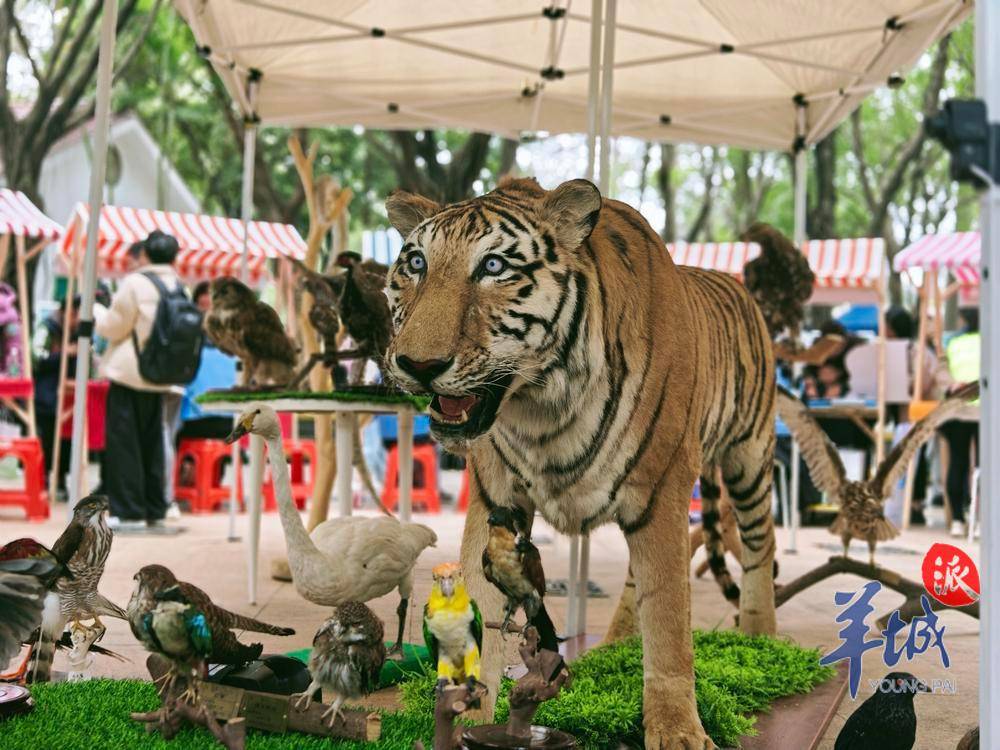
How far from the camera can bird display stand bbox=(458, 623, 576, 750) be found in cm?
256

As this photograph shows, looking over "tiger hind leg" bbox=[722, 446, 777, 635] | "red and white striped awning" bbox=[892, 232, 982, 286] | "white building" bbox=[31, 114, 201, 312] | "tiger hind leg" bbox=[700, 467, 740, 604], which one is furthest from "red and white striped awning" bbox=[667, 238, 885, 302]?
"white building" bbox=[31, 114, 201, 312]

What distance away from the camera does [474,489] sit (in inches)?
130

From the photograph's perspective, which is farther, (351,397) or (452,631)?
(351,397)

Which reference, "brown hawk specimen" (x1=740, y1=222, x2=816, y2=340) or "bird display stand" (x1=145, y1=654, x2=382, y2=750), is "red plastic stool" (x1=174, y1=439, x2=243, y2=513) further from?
"bird display stand" (x1=145, y1=654, x2=382, y2=750)

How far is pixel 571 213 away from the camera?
9.59ft

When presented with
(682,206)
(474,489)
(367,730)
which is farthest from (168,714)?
(682,206)

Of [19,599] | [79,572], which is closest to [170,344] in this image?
[79,572]

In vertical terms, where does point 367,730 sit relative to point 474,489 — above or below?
below

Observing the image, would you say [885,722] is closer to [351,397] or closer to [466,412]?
[466,412]

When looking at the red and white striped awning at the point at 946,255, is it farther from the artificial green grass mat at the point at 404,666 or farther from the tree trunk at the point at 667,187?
the tree trunk at the point at 667,187

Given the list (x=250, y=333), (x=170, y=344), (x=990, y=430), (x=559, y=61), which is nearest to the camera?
(x=990, y=430)

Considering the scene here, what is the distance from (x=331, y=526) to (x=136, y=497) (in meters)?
5.64

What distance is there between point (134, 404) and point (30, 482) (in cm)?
113

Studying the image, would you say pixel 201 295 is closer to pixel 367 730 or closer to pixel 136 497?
pixel 136 497
